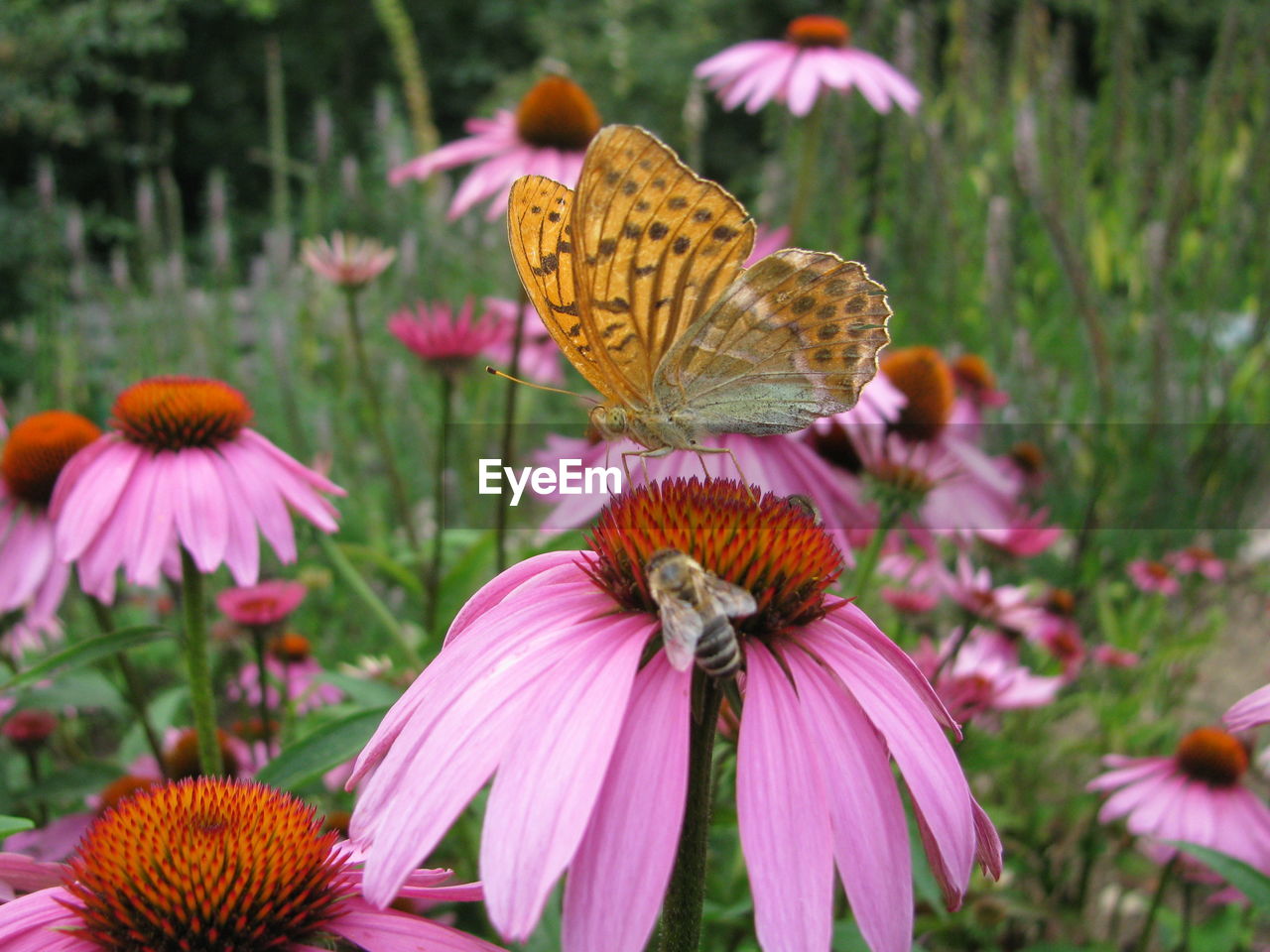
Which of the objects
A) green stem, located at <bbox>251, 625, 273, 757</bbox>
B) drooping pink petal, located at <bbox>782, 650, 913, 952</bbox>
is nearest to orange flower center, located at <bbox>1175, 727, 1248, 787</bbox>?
drooping pink petal, located at <bbox>782, 650, 913, 952</bbox>

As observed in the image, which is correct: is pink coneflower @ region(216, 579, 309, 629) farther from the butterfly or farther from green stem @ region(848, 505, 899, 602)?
green stem @ region(848, 505, 899, 602)

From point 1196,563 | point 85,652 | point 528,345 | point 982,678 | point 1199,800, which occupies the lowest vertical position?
point 1199,800

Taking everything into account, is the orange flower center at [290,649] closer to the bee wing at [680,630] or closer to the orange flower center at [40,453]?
the orange flower center at [40,453]

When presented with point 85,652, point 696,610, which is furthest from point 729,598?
point 85,652

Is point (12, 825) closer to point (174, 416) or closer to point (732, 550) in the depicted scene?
point (732, 550)

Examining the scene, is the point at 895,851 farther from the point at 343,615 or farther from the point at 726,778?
the point at 343,615

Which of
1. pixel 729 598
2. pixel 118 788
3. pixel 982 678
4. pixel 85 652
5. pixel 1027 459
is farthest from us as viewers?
pixel 1027 459
